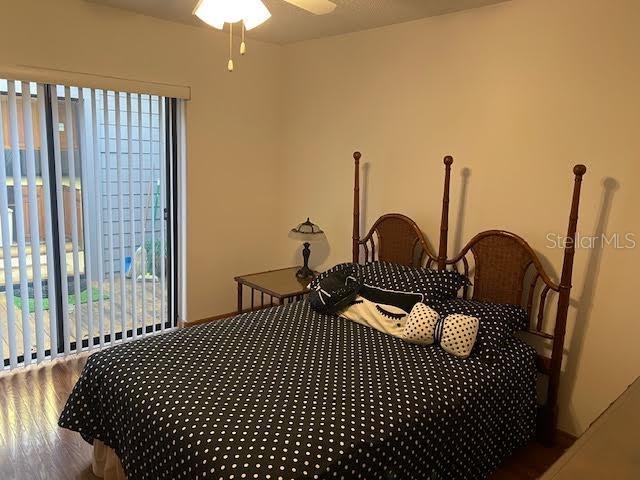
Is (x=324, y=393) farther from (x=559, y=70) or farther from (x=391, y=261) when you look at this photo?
(x=559, y=70)

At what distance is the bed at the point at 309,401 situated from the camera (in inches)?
64.7

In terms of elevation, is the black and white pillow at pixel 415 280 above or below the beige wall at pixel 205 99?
below

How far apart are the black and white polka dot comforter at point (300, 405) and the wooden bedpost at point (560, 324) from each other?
0.13 metres

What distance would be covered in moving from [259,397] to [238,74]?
2.71m

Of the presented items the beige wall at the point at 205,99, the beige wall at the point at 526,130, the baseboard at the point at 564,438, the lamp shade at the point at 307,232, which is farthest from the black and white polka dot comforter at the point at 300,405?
the beige wall at the point at 205,99

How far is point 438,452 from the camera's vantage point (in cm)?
194

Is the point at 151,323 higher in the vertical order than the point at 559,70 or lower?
lower

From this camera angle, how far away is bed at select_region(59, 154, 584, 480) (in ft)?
5.39

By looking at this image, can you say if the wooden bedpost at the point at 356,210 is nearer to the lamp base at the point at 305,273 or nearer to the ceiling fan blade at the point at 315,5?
the lamp base at the point at 305,273

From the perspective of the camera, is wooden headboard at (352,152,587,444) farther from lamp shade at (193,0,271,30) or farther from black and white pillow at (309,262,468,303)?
lamp shade at (193,0,271,30)

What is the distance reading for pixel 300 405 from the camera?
72.9 inches

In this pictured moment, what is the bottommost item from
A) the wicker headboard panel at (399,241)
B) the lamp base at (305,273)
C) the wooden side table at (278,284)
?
the wooden side table at (278,284)

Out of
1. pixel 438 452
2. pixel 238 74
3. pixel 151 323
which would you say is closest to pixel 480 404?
pixel 438 452

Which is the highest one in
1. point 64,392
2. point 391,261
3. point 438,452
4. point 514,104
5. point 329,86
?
point 329,86
